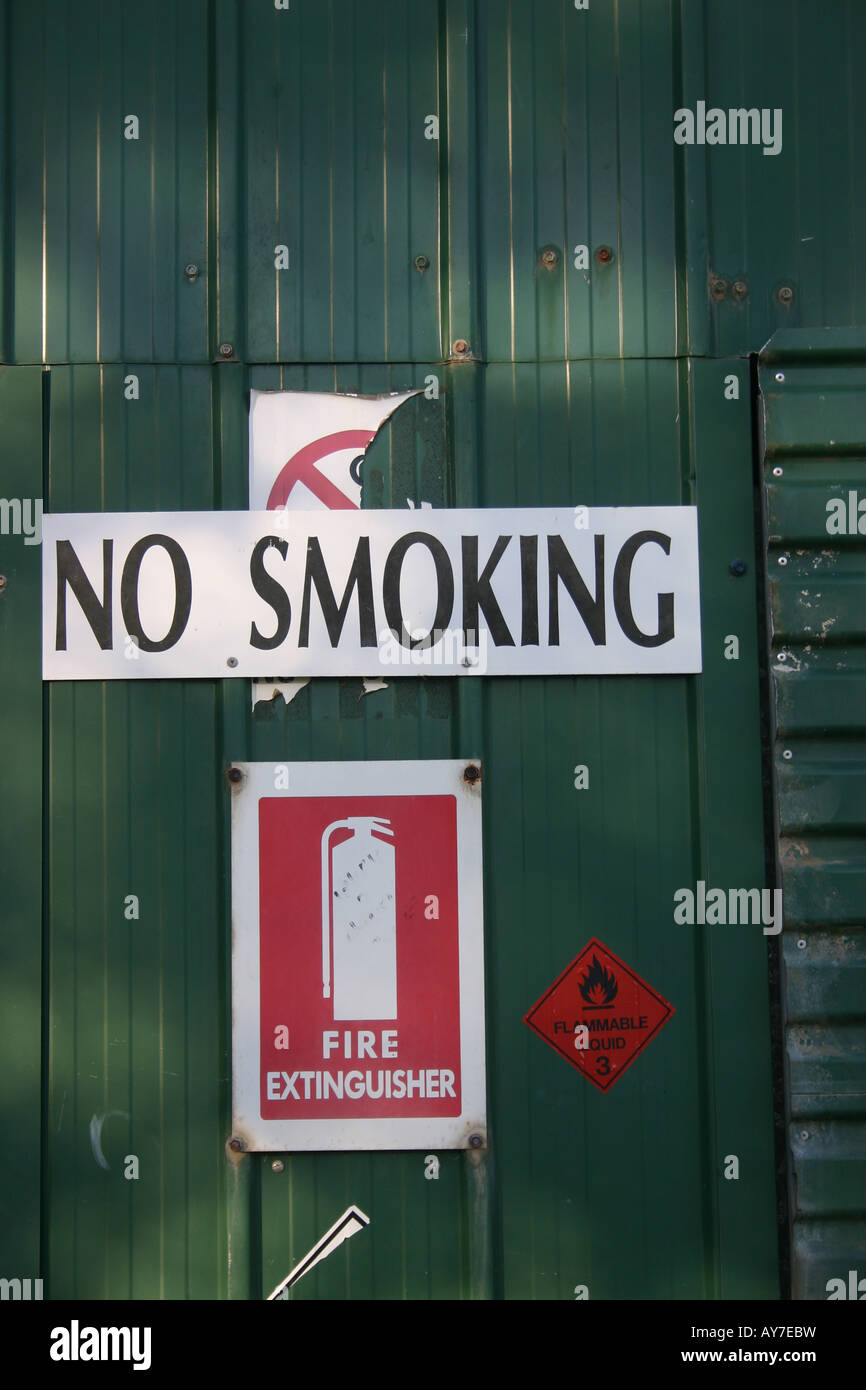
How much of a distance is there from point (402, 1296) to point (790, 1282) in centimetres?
104

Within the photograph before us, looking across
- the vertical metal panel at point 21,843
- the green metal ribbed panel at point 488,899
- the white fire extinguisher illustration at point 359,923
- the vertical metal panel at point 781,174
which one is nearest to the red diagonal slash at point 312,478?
the green metal ribbed panel at point 488,899

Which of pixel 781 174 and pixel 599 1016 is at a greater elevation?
pixel 781 174

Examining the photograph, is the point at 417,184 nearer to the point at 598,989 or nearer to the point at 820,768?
the point at 820,768

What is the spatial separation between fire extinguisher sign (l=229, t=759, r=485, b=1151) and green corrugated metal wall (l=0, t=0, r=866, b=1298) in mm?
75

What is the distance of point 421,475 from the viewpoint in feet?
9.78

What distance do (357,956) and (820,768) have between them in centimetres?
137

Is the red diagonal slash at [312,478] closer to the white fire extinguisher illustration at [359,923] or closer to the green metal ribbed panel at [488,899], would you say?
the green metal ribbed panel at [488,899]

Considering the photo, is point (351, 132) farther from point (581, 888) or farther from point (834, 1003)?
point (834, 1003)

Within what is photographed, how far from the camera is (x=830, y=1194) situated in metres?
2.78

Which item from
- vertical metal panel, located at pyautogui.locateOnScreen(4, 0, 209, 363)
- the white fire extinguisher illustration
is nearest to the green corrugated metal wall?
vertical metal panel, located at pyautogui.locateOnScreen(4, 0, 209, 363)

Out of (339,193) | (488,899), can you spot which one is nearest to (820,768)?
(488,899)

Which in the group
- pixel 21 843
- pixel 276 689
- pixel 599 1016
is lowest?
pixel 599 1016

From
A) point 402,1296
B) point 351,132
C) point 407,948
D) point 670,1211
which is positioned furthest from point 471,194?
point 402,1296

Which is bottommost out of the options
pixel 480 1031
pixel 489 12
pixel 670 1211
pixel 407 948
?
pixel 670 1211
